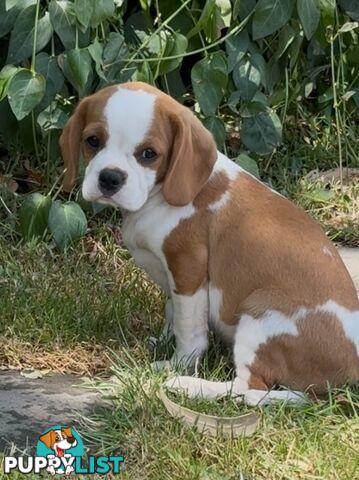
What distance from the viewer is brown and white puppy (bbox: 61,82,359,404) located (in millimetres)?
3584

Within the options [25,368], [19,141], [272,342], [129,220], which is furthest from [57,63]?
[272,342]

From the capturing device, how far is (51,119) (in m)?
4.82

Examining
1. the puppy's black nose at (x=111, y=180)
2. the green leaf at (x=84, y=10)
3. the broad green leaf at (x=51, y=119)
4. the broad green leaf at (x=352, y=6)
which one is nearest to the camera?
the puppy's black nose at (x=111, y=180)

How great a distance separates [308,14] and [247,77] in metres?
0.48

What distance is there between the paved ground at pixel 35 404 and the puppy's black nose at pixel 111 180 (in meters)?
0.71

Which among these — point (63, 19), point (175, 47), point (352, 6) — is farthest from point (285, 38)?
point (63, 19)

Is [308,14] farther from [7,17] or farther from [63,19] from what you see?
[7,17]

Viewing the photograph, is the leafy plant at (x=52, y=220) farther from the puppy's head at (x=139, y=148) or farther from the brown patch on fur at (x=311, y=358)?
the brown patch on fur at (x=311, y=358)

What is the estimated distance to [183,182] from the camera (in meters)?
3.64

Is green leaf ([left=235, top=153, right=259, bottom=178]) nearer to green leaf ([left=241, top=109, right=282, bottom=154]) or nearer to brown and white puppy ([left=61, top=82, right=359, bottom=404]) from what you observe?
green leaf ([left=241, top=109, right=282, bottom=154])

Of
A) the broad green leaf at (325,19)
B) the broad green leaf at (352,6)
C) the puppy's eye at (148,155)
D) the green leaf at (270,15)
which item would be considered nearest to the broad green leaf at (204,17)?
the green leaf at (270,15)

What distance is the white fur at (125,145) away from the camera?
3553mm

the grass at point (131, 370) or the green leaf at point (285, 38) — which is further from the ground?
the green leaf at point (285, 38)

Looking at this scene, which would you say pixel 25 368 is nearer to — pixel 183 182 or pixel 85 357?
pixel 85 357
